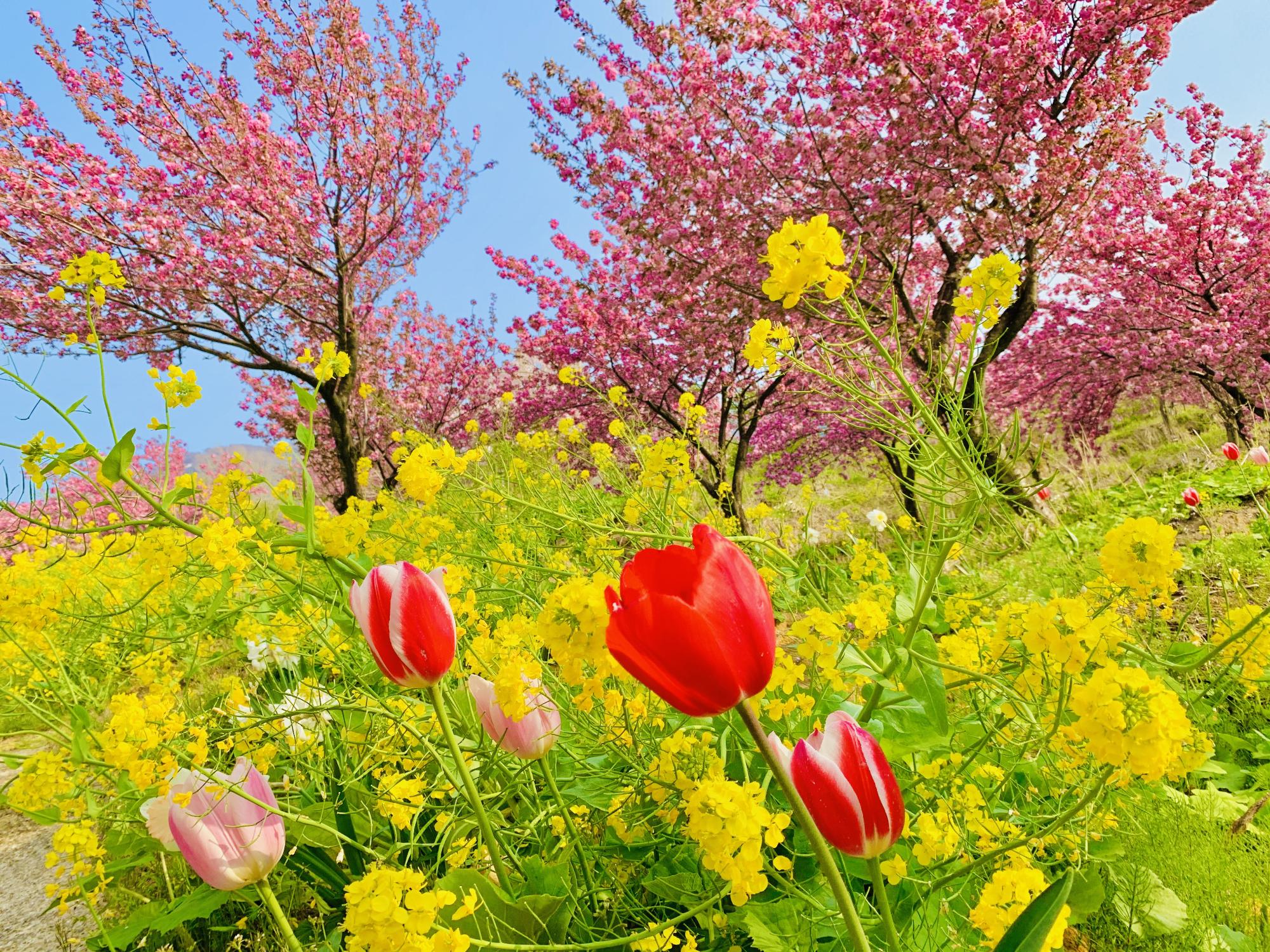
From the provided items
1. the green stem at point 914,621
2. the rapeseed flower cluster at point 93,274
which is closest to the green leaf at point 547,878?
the green stem at point 914,621

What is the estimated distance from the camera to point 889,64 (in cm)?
515

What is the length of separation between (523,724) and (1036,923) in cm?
68

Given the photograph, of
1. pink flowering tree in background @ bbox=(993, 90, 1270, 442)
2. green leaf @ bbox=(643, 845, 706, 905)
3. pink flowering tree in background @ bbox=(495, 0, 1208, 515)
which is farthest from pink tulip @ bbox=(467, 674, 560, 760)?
pink flowering tree in background @ bbox=(993, 90, 1270, 442)

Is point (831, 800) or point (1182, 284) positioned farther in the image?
point (1182, 284)

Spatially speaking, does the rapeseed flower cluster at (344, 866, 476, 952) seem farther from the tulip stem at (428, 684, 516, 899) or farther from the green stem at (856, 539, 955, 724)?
the green stem at (856, 539, 955, 724)

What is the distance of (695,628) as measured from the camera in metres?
0.54

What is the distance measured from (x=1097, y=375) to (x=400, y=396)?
1107cm

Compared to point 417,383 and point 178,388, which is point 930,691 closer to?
point 178,388

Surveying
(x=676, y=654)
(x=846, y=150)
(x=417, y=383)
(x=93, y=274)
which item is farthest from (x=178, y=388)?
(x=417, y=383)

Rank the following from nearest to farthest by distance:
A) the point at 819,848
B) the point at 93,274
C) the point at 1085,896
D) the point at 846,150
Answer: the point at 819,848, the point at 1085,896, the point at 93,274, the point at 846,150

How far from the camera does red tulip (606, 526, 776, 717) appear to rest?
539 mm

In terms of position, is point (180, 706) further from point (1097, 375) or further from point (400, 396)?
point (1097, 375)

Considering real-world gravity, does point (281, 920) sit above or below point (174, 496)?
below

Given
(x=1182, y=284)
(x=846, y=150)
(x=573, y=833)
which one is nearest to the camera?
(x=573, y=833)
